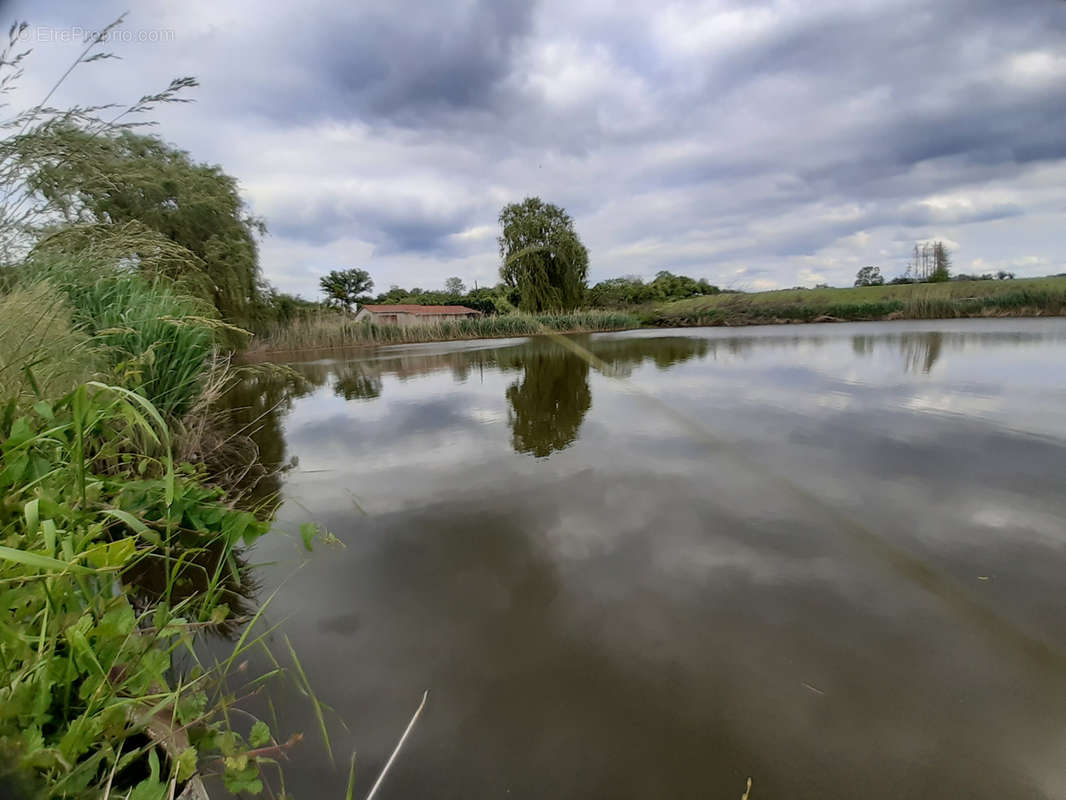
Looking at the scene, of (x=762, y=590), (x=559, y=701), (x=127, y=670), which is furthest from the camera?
(x=762, y=590)

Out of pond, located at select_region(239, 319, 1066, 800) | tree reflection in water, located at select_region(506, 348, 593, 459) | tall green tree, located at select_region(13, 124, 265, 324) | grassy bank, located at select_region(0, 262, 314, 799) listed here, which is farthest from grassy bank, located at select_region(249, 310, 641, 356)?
grassy bank, located at select_region(0, 262, 314, 799)

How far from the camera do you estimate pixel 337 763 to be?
889 millimetres

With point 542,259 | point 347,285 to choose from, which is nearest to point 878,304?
point 542,259

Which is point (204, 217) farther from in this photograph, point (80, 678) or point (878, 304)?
point (878, 304)

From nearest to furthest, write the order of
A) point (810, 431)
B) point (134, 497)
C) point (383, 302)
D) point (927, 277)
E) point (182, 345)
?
point (134, 497), point (182, 345), point (810, 431), point (927, 277), point (383, 302)

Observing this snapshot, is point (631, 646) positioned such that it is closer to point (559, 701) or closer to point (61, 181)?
point (559, 701)

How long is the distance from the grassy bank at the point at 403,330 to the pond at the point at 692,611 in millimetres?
14839

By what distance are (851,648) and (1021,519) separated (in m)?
1.22

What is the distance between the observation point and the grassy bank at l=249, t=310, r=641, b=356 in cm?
1579

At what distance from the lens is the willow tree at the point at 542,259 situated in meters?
23.5

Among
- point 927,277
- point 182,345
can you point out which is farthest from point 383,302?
point 182,345

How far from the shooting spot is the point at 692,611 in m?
1.29

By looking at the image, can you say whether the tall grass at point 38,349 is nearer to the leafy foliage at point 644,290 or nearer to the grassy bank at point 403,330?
the grassy bank at point 403,330

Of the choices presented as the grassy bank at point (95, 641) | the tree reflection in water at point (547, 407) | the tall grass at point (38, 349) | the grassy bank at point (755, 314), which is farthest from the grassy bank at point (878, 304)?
the tall grass at point (38, 349)
